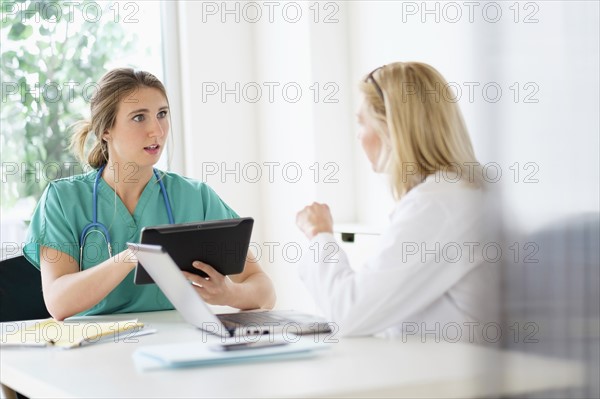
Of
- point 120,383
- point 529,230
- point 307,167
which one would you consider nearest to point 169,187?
point 120,383

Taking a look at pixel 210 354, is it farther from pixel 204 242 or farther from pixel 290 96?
pixel 290 96

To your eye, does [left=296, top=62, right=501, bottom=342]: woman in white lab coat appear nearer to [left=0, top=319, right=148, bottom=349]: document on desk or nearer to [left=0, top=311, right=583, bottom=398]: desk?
[left=0, top=311, right=583, bottom=398]: desk

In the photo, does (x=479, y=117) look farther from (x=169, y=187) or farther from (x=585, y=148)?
(x=169, y=187)

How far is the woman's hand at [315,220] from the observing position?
158 cm

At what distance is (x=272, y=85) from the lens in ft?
12.0

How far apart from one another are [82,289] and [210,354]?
0.68m

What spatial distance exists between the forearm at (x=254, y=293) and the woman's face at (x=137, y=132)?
40 cm

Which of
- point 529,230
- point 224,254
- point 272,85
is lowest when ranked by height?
point 224,254

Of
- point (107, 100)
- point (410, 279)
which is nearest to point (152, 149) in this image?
point (107, 100)

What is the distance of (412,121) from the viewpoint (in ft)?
4.90

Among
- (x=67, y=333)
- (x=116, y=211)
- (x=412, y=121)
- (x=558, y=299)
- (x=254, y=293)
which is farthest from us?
(x=116, y=211)

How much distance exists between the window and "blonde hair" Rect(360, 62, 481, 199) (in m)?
2.08

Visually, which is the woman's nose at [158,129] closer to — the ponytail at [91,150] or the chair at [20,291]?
the ponytail at [91,150]

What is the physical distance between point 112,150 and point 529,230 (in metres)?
1.59
